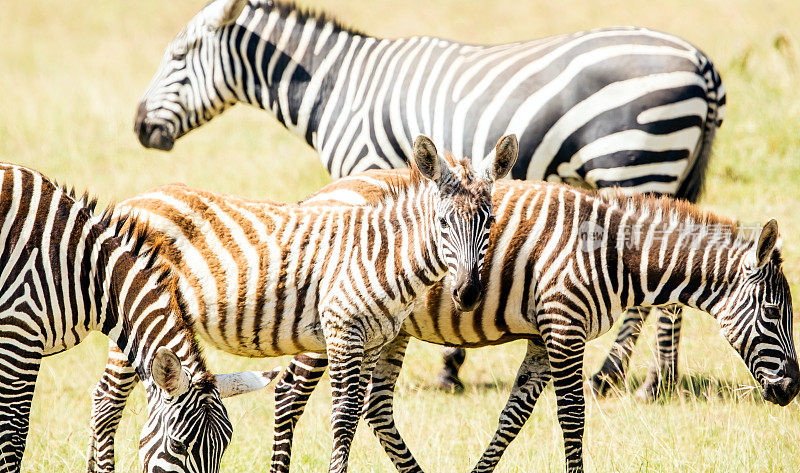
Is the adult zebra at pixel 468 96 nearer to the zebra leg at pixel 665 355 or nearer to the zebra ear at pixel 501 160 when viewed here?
the zebra leg at pixel 665 355

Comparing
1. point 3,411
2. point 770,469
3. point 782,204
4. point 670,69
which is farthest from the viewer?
point 782,204

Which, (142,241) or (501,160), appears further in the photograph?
(501,160)

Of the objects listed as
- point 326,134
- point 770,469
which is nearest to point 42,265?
point 326,134

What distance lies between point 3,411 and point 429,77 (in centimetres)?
446

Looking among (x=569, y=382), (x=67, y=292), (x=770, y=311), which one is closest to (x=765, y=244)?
(x=770, y=311)

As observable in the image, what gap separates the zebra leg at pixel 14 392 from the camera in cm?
489

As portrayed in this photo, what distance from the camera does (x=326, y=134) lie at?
26.9 feet

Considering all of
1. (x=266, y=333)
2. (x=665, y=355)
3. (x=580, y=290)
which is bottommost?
(x=266, y=333)

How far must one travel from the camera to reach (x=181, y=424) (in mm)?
4367

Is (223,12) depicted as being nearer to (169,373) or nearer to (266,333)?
(266,333)

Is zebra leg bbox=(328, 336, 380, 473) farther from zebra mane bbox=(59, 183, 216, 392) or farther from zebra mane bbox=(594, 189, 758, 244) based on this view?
zebra mane bbox=(594, 189, 758, 244)

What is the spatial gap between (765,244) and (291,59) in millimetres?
4731

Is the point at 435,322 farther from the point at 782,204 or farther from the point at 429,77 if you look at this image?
the point at 782,204

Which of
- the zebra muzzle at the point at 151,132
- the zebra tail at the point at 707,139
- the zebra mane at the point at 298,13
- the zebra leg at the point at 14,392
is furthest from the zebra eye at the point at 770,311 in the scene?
the zebra muzzle at the point at 151,132
